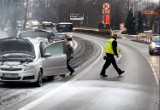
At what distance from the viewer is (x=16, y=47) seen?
15.5 meters

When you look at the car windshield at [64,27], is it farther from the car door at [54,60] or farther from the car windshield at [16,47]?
the car windshield at [16,47]

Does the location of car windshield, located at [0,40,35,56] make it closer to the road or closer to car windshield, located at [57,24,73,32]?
the road

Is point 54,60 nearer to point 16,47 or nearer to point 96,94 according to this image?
point 16,47

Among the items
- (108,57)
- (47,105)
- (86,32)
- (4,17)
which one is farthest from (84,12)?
(47,105)

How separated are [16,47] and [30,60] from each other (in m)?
1.14

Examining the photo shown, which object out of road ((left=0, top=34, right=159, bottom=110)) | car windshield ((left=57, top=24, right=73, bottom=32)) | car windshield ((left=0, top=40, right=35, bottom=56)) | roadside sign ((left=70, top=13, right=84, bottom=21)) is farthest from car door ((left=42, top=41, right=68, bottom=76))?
roadside sign ((left=70, top=13, right=84, bottom=21))

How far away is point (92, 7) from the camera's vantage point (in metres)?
132

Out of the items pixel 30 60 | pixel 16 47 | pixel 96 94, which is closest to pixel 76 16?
pixel 16 47

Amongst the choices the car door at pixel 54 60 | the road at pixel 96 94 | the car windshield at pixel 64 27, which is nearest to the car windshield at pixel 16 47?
the car door at pixel 54 60

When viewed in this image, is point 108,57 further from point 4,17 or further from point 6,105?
point 4,17

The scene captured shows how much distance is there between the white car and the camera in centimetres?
1419

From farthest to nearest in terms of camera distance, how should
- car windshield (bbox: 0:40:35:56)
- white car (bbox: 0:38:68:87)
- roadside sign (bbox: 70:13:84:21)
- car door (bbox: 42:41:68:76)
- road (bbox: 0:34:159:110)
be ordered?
roadside sign (bbox: 70:13:84:21) → car door (bbox: 42:41:68:76) → car windshield (bbox: 0:40:35:56) → white car (bbox: 0:38:68:87) → road (bbox: 0:34:159:110)

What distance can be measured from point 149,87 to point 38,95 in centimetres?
435

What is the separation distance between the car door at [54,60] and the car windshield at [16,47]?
573mm
